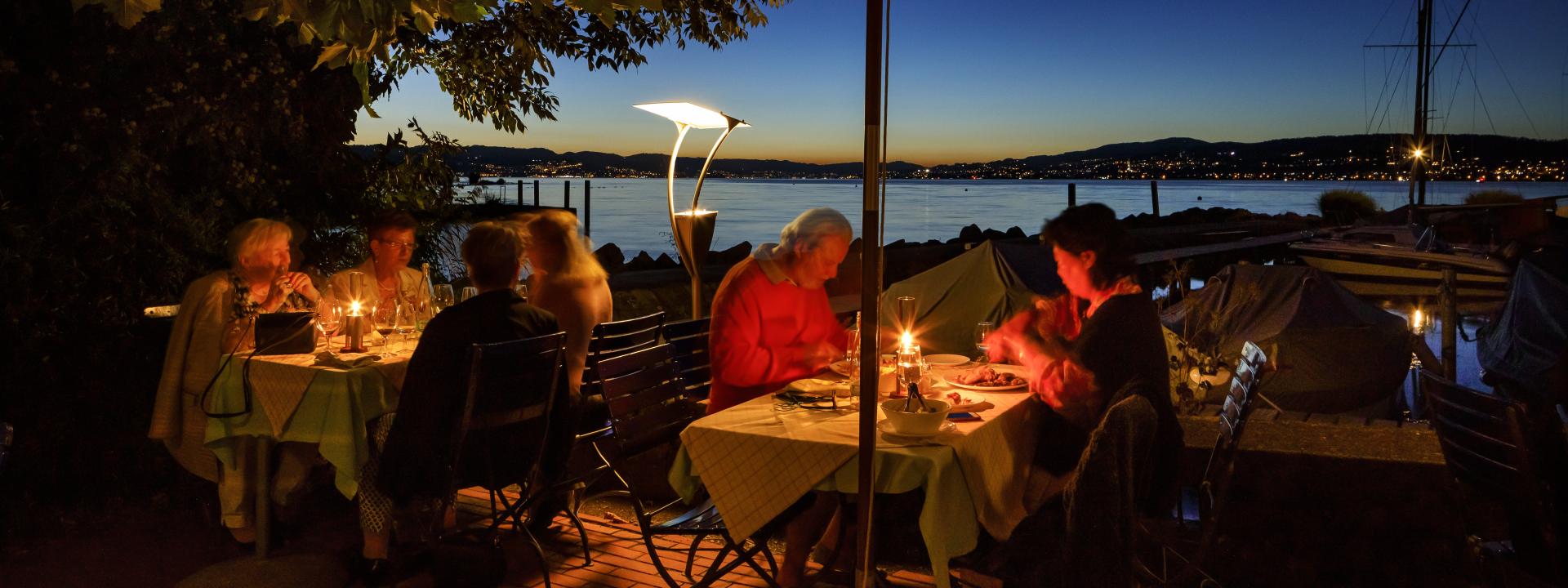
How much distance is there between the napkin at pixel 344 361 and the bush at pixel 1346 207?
2887 centimetres

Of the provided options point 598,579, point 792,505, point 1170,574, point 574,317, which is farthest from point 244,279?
point 1170,574

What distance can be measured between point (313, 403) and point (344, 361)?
0.60 feet

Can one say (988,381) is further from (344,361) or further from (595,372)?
(344,361)

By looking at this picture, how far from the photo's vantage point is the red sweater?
13.2 feet

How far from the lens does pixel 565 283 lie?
4629 mm

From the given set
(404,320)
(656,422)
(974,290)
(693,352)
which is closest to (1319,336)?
(974,290)

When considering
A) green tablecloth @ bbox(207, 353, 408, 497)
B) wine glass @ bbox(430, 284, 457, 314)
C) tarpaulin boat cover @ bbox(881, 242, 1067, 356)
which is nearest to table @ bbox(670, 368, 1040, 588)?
green tablecloth @ bbox(207, 353, 408, 497)

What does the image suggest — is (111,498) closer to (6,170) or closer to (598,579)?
(6,170)

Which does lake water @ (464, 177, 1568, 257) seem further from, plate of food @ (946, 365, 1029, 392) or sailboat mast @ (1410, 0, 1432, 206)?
plate of food @ (946, 365, 1029, 392)

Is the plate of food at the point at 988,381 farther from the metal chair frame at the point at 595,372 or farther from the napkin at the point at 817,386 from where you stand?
the metal chair frame at the point at 595,372

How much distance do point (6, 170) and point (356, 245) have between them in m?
1.72

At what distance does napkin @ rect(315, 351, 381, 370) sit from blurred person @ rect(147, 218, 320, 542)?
0.33m

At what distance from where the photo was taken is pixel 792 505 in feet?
10.7

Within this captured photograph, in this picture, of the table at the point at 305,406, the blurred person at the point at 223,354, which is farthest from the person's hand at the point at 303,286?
the table at the point at 305,406
